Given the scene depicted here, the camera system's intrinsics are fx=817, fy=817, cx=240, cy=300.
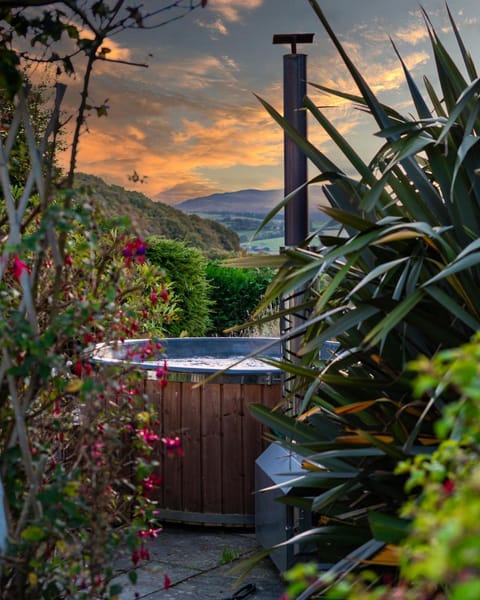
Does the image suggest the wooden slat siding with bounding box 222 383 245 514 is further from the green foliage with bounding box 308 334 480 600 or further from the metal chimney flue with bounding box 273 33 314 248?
the green foliage with bounding box 308 334 480 600

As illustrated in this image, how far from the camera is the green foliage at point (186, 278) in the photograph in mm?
8828

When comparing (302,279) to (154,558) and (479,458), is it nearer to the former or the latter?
(479,458)

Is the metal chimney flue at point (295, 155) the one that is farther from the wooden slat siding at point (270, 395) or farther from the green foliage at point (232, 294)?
the green foliage at point (232, 294)

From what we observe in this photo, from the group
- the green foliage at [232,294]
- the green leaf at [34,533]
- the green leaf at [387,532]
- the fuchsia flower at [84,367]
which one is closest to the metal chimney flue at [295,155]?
the fuchsia flower at [84,367]

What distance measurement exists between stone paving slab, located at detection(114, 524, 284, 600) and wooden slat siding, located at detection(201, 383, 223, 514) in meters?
0.17

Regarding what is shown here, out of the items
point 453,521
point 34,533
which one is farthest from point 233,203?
point 453,521

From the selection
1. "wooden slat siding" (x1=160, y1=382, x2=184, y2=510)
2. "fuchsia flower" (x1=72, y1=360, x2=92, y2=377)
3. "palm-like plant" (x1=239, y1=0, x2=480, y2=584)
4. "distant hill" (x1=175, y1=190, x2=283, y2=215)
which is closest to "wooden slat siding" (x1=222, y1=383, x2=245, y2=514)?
"wooden slat siding" (x1=160, y1=382, x2=184, y2=510)

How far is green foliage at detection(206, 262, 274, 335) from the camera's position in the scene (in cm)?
974

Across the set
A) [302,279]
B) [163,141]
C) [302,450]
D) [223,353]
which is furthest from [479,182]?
[163,141]

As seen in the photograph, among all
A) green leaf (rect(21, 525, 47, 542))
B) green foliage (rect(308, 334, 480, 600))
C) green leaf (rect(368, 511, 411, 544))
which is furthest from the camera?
green leaf (rect(368, 511, 411, 544))

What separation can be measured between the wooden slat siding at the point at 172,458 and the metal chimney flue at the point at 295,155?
3.62ft

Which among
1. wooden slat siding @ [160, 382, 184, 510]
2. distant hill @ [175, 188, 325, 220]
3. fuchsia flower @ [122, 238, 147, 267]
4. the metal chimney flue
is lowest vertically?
wooden slat siding @ [160, 382, 184, 510]

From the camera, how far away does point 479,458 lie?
1.25m

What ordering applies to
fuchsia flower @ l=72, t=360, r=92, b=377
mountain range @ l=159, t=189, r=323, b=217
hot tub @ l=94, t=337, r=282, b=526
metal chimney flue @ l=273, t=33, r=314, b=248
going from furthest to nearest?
mountain range @ l=159, t=189, r=323, b=217
hot tub @ l=94, t=337, r=282, b=526
metal chimney flue @ l=273, t=33, r=314, b=248
fuchsia flower @ l=72, t=360, r=92, b=377
